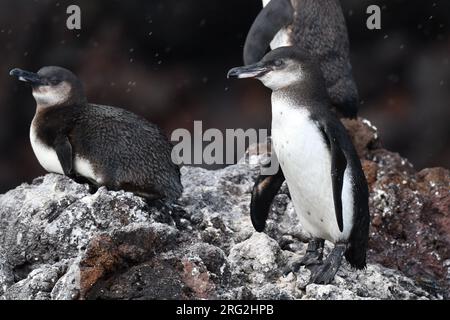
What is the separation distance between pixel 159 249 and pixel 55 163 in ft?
2.81

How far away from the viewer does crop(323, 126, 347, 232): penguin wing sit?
3926 millimetres

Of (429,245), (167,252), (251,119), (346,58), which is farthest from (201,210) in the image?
(251,119)

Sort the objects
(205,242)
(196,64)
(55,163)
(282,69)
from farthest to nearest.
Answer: (196,64)
(55,163)
(205,242)
(282,69)

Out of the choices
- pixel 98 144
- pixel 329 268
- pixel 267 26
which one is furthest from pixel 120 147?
pixel 267 26

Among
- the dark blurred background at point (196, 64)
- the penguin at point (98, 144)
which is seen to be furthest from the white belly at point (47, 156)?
the dark blurred background at point (196, 64)

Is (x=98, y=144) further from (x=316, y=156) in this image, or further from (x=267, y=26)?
(x=267, y=26)

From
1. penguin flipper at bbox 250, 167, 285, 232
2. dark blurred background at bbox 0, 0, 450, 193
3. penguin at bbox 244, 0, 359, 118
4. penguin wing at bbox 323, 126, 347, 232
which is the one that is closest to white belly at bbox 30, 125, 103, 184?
penguin flipper at bbox 250, 167, 285, 232

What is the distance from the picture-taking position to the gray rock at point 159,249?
368 centimetres

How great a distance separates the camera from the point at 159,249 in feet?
12.6

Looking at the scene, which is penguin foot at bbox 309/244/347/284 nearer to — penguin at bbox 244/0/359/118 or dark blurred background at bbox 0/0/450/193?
penguin at bbox 244/0/359/118

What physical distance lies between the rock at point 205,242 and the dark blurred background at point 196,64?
259 cm

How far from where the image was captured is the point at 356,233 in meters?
4.04

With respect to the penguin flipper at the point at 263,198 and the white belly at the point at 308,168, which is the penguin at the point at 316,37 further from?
the white belly at the point at 308,168

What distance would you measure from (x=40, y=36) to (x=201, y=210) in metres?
3.41
